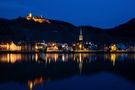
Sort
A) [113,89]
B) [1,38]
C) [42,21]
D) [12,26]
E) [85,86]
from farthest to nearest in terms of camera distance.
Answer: [42,21] < [12,26] < [1,38] < [85,86] < [113,89]

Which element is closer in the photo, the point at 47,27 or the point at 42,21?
the point at 47,27

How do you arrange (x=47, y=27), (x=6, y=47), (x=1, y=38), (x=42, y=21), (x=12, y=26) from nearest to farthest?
(x=6, y=47), (x=1, y=38), (x=12, y=26), (x=47, y=27), (x=42, y=21)

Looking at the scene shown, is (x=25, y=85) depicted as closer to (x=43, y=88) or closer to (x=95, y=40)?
(x=43, y=88)

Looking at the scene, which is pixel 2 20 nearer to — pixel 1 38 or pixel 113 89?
pixel 1 38

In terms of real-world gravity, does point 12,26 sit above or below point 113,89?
above

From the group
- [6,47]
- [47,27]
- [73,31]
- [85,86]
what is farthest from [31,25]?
[85,86]

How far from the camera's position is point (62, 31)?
5344 inches

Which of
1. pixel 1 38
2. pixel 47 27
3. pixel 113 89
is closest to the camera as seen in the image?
pixel 113 89

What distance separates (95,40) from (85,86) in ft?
399

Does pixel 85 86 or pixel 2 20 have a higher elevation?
pixel 2 20

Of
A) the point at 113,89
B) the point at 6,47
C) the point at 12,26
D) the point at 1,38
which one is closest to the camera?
the point at 113,89

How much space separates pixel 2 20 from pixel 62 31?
23.9 m

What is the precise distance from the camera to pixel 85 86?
16125mm

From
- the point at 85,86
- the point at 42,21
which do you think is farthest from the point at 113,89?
the point at 42,21
